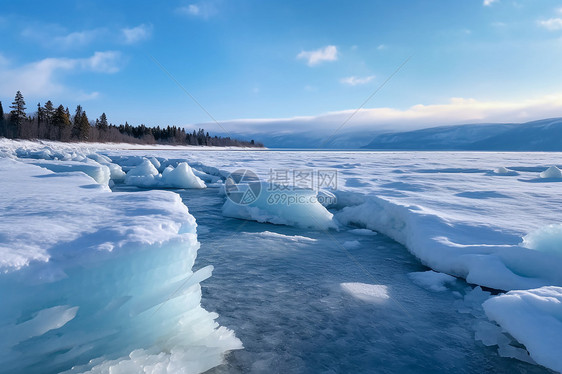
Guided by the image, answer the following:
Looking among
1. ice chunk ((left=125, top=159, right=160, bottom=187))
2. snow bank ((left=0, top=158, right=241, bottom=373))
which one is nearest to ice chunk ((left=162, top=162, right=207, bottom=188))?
ice chunk ((left=125, top=159, right=160, bottom=187))

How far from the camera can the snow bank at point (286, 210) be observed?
6488 mm

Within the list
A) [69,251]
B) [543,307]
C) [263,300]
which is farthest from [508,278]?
[69,251]

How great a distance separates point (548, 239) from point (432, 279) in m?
1.26

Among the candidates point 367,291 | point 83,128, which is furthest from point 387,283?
point 83,128

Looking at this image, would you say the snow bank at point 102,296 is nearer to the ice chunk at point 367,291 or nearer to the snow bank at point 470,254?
the ice chunk at point 367,291

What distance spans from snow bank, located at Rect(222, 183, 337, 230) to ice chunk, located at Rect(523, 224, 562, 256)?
340 centimetres

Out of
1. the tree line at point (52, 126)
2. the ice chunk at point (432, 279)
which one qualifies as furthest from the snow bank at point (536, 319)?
the tree line at point (52, 126)

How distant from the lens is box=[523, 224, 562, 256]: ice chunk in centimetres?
331

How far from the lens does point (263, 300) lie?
10.7 feet

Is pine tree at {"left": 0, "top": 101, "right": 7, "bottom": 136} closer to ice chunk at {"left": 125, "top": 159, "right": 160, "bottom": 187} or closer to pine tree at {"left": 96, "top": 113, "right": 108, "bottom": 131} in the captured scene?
pine tree at {"left": 96, "top": 113, "right": 108, "bottom": 131}

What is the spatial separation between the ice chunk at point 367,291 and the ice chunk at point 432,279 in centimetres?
50

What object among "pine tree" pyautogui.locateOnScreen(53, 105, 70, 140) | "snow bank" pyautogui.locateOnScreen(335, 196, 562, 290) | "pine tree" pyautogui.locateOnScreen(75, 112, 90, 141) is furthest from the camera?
"pine tree" pyautogui.locateOnScreen(75, 112, 90, 141)

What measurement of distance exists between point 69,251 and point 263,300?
1990 mm

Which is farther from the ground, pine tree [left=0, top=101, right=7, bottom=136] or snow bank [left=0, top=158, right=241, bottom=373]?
pine tree [left=0, top=101, right=7, bottom=136]
